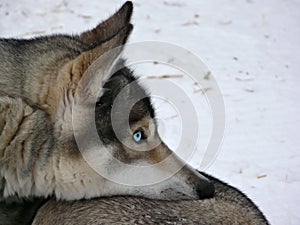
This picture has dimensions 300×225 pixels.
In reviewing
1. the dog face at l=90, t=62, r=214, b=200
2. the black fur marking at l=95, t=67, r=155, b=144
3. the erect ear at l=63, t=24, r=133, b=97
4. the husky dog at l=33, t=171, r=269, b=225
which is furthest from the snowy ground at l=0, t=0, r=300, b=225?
the erect ear at l=63, t=24, r=133, b=97

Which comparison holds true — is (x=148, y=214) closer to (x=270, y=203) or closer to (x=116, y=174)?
(x=116, y=174)

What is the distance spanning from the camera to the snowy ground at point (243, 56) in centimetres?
576

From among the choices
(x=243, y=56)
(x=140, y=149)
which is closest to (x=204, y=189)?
(x=140, y=149)

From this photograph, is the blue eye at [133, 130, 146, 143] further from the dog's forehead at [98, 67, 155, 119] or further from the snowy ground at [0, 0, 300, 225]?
the snowy ground at [0, 0, 300, 225]

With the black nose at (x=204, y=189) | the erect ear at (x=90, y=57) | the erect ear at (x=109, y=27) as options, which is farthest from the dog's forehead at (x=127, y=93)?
the black nose at (x=204, y=189)

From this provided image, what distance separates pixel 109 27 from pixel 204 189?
101 centimetres

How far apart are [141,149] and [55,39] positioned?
805 mm

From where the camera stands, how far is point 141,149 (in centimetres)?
378

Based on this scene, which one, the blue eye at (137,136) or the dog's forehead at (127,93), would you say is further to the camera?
the blue eye at (137,136)

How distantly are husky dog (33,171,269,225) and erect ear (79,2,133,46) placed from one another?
0.91 m

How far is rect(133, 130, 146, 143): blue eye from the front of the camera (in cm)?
375

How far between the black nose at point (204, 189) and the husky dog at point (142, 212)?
0.04 meters

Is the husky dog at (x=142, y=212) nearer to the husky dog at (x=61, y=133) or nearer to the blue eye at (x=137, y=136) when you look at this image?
the husky dog at (x=61, y=133)

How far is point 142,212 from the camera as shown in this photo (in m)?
3.27
